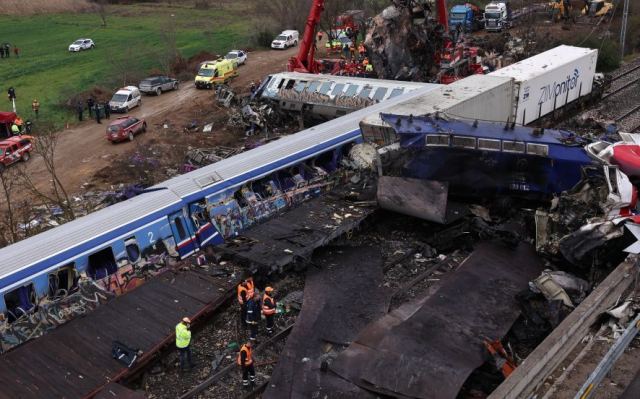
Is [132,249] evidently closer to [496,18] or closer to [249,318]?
[249,318]

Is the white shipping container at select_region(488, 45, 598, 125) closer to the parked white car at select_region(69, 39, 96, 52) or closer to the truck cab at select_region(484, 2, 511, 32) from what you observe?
the truck cab at select_region(484, 2, 511, 32)

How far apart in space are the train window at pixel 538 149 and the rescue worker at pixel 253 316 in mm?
8569

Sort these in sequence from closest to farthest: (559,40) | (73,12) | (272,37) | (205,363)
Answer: (205,363), (559,40), (272,37), (73,12)

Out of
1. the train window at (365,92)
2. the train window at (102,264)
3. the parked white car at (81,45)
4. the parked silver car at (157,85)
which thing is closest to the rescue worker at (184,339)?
the train window at (102,264)

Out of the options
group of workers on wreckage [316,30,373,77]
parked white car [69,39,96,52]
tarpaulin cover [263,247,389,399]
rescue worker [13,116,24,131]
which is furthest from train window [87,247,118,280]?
parked white car [69,39,96,52]

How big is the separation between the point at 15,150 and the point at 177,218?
702 inches

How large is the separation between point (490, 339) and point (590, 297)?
2.35 meters

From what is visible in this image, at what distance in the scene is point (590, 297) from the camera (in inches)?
494

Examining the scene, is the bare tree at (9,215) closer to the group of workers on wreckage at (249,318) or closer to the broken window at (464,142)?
the group of workers on wreckage at (249,318)

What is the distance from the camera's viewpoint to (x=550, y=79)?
26.1 metres

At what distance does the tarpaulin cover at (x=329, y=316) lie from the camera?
1136 cm

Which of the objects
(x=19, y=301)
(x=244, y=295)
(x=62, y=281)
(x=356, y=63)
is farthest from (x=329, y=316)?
(x=356, y=63)

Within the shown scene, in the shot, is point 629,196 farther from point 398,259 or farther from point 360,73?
point 360,73

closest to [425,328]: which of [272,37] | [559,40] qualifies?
A: [559,40]
